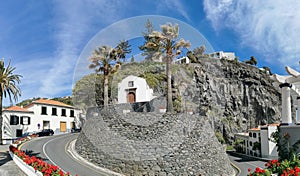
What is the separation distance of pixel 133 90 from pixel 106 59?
6.21 metres

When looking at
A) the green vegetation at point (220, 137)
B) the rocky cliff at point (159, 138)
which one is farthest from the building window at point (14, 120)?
the green vegetation at point (220, 137)

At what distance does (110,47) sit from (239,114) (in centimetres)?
5463

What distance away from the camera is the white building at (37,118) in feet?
122

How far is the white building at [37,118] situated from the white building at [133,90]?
14.8 m

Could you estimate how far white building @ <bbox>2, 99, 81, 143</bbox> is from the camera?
37312 millimetres

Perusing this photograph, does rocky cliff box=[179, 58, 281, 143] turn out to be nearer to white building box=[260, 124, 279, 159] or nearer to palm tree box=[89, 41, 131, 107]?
white building box=[260, 124, 279, 159]

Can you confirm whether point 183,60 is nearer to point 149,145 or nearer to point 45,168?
point 149,145

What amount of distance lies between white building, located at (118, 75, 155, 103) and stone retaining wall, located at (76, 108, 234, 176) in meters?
1.37

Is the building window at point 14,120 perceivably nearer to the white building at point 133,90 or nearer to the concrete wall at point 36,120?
the concrete wall at point 36,120

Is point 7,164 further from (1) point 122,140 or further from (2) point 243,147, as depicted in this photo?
(2) point 243,147

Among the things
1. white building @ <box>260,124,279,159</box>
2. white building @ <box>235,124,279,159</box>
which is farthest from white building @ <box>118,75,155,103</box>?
white building @ <box>235,124,279,159</box>

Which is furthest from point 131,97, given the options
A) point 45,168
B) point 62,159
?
point 45,168

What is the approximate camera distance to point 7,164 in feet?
53.3

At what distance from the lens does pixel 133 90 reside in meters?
19.8
